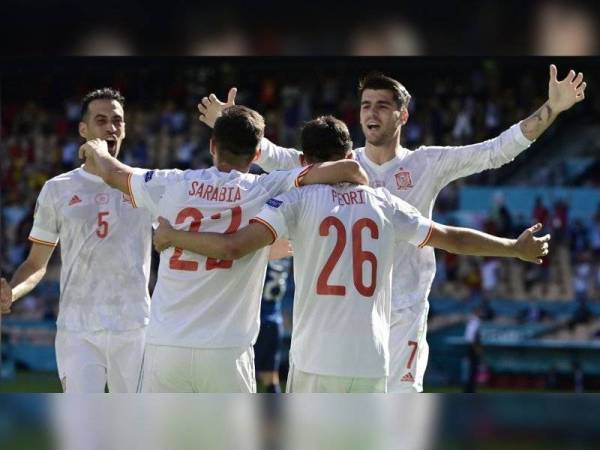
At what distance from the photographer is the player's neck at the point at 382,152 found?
671 centimetres

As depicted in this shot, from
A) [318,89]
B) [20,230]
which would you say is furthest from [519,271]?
[20,230]

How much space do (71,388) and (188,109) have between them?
15.8 metres

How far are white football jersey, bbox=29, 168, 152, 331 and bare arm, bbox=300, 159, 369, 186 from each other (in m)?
1.75

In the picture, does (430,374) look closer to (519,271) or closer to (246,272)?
(519,271)

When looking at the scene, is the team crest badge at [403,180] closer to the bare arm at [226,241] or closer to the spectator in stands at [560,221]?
the bare arm at [226,241]

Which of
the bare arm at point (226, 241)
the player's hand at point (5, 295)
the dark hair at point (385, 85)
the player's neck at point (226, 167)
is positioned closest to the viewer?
the bare arm at point (226, 241)

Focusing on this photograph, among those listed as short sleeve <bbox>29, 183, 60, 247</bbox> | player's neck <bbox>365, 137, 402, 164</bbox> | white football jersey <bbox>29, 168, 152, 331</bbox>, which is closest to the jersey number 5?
player's neck <bbox>365, 137, 402, 164</bbox>

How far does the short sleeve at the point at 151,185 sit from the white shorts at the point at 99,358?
152 cm

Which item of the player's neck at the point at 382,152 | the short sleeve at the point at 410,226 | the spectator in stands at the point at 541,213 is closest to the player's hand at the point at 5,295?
the short sleeve at the point at 410,226

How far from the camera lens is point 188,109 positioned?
72.0ft

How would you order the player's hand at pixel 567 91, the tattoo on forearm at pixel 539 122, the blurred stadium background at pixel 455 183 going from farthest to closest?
the blurred stadium background at pixel 455 183
the tattoo on forearm at pixel 539 122
the player's hand at pixel 567 91

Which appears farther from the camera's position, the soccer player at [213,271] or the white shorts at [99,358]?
the white shorts at [99,358]

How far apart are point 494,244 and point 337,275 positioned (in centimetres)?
73

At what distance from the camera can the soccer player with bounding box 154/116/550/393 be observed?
5.01 meters
